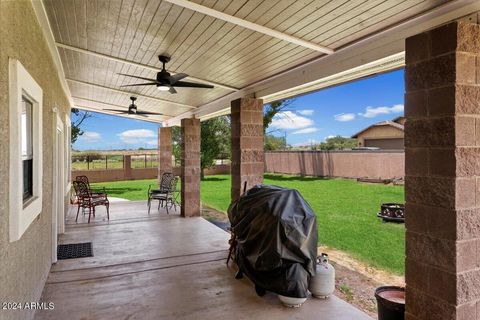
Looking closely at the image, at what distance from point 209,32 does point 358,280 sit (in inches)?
137

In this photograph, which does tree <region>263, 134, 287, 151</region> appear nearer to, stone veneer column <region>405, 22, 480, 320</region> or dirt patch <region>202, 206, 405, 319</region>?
dirt patch <region>202, 206, 405, 319</region>

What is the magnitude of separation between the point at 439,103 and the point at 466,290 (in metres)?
1.29

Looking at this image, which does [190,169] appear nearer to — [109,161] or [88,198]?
[88,198]

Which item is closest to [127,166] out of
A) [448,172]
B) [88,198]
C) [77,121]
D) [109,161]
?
[109,161]

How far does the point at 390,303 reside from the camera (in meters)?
2.72

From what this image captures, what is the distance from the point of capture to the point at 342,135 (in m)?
36.6

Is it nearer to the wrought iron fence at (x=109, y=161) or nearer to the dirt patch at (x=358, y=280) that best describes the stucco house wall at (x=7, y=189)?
the dirt patch at (x=358, y=280)

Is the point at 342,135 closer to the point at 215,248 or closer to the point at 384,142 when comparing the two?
the point at 384,142

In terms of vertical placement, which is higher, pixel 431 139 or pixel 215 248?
pixel 431 139

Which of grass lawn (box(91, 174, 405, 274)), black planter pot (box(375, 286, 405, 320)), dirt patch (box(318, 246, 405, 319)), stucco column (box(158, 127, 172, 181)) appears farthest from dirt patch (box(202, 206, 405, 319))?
stucco column (box(158, 127, 172, 181))

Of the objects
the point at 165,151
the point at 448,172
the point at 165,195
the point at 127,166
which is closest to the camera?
the point at 448,172

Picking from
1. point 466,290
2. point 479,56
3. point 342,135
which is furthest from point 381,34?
point 342,135

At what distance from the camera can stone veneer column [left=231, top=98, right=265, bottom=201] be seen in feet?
17.0

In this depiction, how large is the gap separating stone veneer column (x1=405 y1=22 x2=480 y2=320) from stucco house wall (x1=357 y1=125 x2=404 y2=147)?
20597mm
